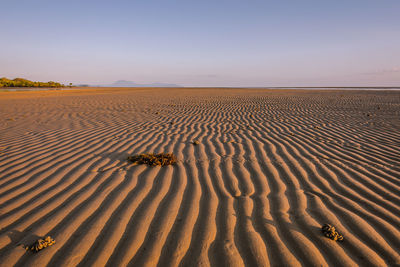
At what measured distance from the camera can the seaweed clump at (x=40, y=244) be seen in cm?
174

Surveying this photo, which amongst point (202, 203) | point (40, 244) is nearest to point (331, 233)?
point (202, 203)

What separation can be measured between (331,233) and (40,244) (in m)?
2.51

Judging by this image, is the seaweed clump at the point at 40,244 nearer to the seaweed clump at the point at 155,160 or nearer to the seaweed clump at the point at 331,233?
the seaweed clump at the point at 155,160

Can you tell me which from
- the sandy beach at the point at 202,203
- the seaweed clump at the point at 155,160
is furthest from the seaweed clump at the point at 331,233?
the seaweed clump at the point at 155,160

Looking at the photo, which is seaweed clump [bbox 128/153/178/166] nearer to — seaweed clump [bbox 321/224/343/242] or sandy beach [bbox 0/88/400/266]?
sandy beach [bbox 0/88/400/266]

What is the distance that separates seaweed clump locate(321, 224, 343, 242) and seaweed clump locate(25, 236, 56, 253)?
2397mm

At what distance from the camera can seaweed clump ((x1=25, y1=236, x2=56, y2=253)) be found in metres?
1.74

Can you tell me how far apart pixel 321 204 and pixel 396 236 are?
2.16 ft

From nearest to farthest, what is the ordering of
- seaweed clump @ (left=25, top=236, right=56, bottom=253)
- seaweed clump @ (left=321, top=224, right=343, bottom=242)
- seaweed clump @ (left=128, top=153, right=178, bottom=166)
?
seaweed clump @ (left=25, top=236, right=56, bottom=253), seaweed clump @ (left=321, top=224, right=343, bottom=242), seaweed clump @ (left=128, top=153, right=178, bottom=166)

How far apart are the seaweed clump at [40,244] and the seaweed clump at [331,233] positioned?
240cm

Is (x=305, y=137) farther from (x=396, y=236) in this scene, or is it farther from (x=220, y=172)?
(x=396, y=236)

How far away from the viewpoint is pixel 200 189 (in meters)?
2.77

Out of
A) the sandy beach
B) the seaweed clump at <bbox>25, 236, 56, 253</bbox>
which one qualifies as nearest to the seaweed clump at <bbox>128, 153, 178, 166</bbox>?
the sandy beach

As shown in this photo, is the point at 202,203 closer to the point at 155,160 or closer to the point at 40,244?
the point at 155,160
